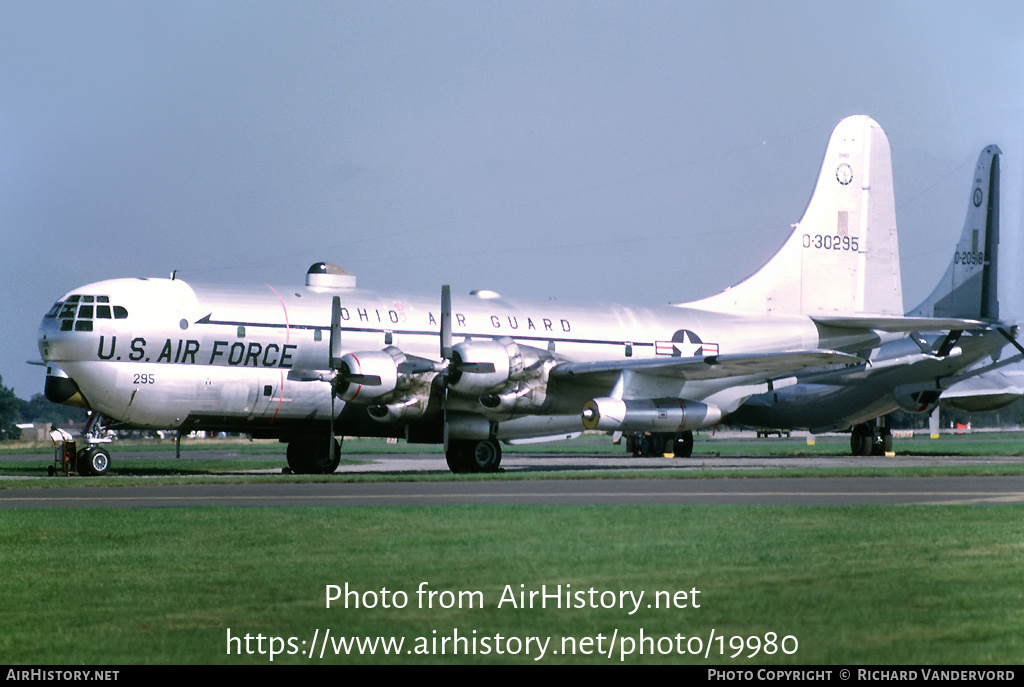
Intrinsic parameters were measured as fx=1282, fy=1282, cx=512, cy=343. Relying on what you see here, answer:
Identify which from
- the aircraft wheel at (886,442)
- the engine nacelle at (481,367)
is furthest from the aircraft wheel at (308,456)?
the aircraft wheel at (886,442)

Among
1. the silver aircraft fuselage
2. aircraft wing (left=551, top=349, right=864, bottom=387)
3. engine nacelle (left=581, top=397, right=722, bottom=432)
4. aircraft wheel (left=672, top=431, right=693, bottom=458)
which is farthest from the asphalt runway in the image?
aircraft wheel (left=672, top=431, right=693, bottom=458)

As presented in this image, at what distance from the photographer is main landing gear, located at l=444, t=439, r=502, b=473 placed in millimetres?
35375

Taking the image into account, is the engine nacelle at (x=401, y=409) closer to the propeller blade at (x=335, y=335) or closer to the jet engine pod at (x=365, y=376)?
the jet engine pod at (x=365, y=376)

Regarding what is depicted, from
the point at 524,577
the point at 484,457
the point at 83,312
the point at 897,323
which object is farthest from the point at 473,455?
the point at 524,577

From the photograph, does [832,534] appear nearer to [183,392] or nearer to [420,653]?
[420,653]

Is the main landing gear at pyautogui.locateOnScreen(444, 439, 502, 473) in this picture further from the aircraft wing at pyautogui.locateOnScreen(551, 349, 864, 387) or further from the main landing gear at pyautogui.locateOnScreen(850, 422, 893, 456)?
the main landing gear at pyautogui.locateOnScreen(850, 422, 893, 456)

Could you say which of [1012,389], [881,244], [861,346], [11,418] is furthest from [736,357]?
[11,418]

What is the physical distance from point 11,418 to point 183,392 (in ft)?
351

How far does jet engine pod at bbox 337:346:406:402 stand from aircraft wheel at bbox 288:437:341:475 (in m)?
4.18

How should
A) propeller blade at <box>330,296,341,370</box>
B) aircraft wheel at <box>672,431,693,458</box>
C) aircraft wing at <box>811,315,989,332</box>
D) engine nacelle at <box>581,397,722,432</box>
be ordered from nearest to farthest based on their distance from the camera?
propeller blade at <box>330,296,341,370</box> → engine nacelle at <box>581,397,722,432</box> → aircraft wing at <box>811,315,989,332</box> → aircraft wheel at <box>672,431,693,458</box>

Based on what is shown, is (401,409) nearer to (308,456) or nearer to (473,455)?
(473,455)

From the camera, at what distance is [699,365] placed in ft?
122

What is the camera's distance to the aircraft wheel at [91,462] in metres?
33.1

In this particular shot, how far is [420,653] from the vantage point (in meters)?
8.82
